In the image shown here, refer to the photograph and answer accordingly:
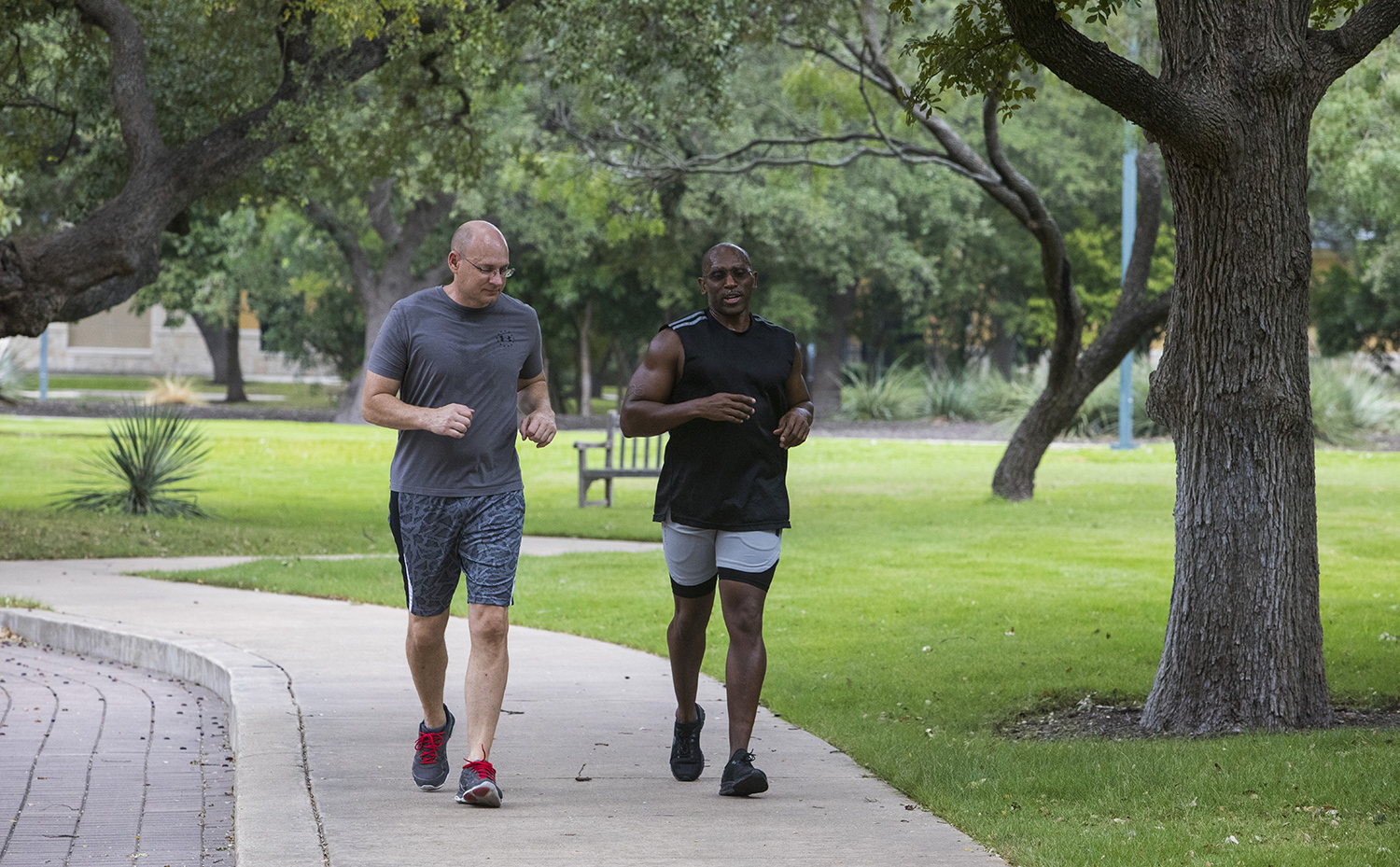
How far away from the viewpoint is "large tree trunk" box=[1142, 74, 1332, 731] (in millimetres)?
6426

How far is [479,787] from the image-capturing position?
498 centimetres

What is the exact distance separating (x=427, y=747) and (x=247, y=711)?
1433 mm

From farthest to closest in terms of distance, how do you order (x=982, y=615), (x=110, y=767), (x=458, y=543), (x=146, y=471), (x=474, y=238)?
(x=146, y=471) < (x=982, y=615) < (x=110, y=767) < (x=458, y=543) < (x=474, y=238)

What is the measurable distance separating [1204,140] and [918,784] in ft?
9.46

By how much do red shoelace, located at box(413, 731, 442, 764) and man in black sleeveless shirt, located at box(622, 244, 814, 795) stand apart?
2.80ft

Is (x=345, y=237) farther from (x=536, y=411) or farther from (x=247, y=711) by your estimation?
(x=536, y=411)

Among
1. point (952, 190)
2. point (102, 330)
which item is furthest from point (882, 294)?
point (102, 330)

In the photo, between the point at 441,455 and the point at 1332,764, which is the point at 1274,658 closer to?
the point at 1332,764

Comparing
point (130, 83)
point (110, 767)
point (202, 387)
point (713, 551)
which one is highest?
point (130, 83)

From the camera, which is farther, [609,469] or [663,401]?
[609,469]

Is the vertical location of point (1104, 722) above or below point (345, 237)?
below

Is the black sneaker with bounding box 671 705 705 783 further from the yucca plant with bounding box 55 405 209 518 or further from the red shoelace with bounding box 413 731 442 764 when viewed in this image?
the yucca plant with bounding box 55 405 209 518

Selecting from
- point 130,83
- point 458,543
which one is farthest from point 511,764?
point 130,83

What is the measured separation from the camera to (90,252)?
12461 mm
